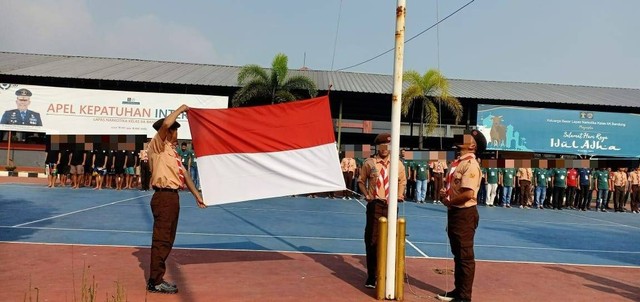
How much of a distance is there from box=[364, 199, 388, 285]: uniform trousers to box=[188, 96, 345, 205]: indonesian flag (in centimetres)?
55

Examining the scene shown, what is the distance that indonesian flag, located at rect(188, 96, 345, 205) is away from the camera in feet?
21.0

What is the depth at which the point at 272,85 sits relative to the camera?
83.4 ft

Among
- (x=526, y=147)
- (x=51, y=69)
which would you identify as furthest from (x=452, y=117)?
(x=51, y=69)

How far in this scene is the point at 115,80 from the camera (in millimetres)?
26203

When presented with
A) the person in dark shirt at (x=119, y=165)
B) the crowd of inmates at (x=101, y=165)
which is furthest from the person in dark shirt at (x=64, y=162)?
the person in dark shirt at (x=119, y=165)

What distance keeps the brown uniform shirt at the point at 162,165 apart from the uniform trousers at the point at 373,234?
8.25 feet

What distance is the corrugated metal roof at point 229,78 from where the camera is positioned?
88.8 ft

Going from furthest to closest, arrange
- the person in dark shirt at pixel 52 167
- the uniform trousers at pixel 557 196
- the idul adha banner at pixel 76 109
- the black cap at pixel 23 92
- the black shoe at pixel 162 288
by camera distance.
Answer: the black cap at pixel 23 92 → the idul adha banner at pixel 76 109 → the uniform trousers at pixel 557 196 → the person in dark shirt at pixel 52 167 → the black shoe at pixel 162 288

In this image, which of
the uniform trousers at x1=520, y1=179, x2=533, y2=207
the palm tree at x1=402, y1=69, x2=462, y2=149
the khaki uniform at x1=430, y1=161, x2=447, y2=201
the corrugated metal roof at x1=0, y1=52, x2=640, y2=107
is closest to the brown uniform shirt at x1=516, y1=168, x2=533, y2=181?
the uniform trousers at x1=520, y1=179, x2=533, y2=207

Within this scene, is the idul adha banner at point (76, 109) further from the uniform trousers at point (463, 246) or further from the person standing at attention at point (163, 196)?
the uniform trousers at point (463, 246)

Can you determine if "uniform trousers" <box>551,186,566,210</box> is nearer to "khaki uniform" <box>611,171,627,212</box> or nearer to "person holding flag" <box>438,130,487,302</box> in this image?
"khaki uniform" <box>611,171,627,212</box>

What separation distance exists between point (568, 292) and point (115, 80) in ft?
82.2

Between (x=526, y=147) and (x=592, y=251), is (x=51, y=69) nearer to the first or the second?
(x=526, y=147)

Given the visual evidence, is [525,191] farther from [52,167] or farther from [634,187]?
[52,167]
